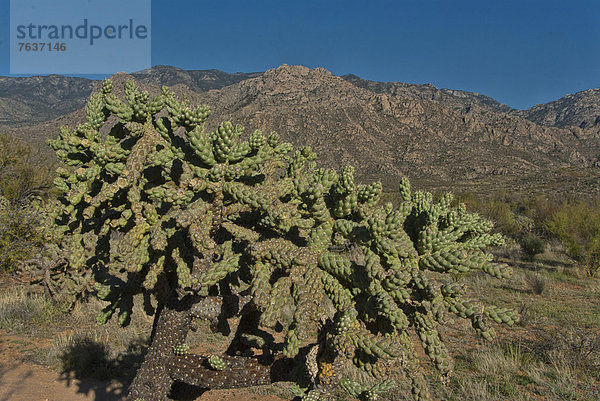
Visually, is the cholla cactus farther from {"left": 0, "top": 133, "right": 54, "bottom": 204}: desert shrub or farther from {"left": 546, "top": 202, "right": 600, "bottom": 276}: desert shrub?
{"left": 546, "top": 202, "right": 600, "bottom": 276}: desert shrub

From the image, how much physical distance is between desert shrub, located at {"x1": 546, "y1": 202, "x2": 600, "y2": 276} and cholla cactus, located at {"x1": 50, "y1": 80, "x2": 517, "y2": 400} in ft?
47.8

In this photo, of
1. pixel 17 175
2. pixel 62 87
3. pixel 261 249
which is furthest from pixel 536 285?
pixel 62 87

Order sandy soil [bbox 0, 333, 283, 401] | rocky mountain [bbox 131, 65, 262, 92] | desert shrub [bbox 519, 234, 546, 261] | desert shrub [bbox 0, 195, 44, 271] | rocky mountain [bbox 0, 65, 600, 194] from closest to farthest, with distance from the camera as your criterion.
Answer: sandy soil [bbox 0, 333, 283, 401] < desert shrub [bbox 0, 195, 44, 271] < desert shrub [bbox 519, 234, 546, 261] < rocky mountain [bbox 0, 65, 600, 194] < rocky mountain [bbox 131, 65, 262, 92]

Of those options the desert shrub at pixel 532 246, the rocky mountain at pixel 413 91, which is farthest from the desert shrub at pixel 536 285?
the rocky mountain at pixel 413 91

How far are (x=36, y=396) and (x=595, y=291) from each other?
48.8ft

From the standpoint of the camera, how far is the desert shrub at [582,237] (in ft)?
45.8

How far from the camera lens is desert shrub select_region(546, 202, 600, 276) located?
13969 millimetres

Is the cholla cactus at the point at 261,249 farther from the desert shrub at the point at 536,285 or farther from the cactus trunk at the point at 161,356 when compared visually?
the desert shrub at the point at 536,285

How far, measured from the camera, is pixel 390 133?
78.1 meters

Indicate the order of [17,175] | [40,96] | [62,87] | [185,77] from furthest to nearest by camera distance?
[62,87] → [185,77] → [40,96] → [17,175]

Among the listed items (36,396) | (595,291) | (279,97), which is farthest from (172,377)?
(279,97)

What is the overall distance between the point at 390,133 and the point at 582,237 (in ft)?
215

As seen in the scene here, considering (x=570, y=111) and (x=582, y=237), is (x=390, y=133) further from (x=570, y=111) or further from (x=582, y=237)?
(x=570, y=111)

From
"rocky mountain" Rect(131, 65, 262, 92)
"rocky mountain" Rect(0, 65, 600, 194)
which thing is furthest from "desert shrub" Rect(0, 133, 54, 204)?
"rocky mountain" Rect(131, 65, 262, 92)
